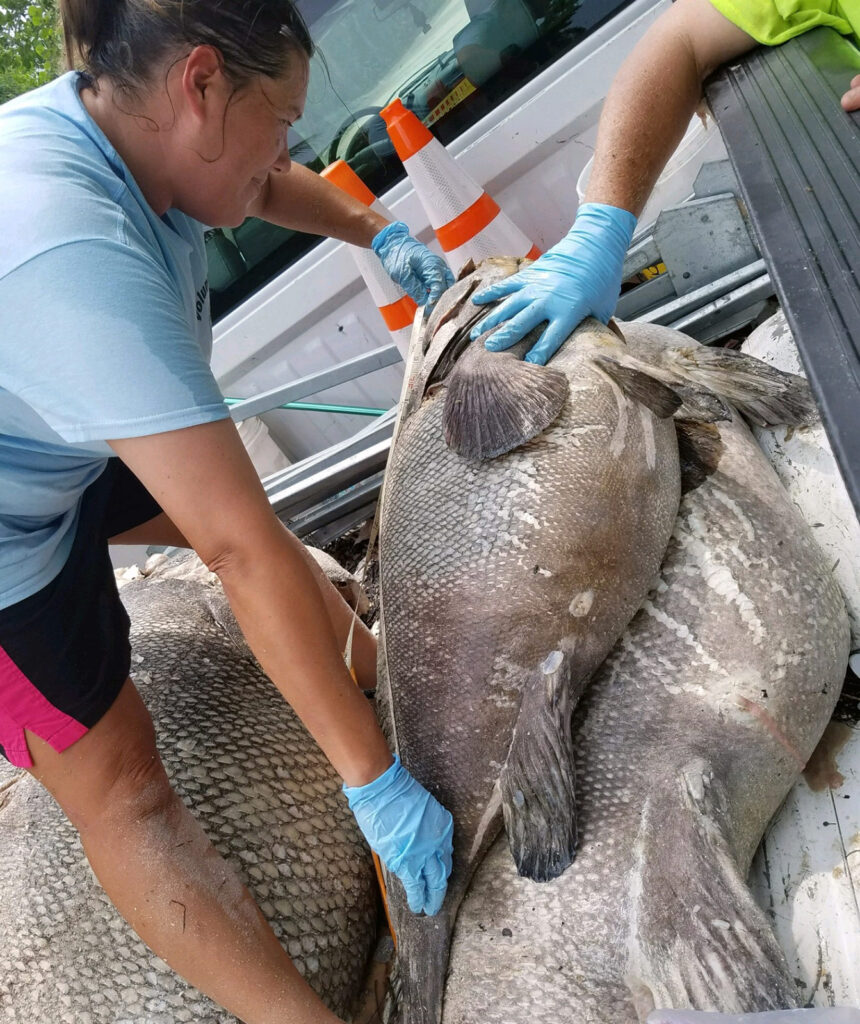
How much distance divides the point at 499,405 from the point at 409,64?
2464 millimetres

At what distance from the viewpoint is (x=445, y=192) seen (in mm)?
3021

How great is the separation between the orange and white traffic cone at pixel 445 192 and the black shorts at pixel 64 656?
2.01 m

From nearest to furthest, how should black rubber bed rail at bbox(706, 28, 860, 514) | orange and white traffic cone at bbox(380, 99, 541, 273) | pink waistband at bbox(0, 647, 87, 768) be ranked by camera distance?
black rubber bed rail at bbox(706, 28, 860, 514), pink waistband at bbox(0, 647, 87, 768), orange and white traffic cone at bbox(380, 99, 541, 273)

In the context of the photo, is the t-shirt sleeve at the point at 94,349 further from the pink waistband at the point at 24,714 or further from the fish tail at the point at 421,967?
the fish tail at the point at 421,967

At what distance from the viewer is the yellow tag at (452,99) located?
319cm

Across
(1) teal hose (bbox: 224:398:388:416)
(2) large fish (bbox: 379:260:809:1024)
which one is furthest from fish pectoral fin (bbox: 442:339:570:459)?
(1) teal hose (bbox: 224:398:388:416)

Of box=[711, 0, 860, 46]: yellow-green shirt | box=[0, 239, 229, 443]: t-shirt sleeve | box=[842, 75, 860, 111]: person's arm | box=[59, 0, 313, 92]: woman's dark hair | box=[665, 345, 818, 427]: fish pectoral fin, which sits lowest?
box=[665, 345, 818, 427]: fish pectoral fin

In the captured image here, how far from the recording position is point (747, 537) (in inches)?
56.4

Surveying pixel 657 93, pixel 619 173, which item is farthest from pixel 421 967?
pixel 657 93

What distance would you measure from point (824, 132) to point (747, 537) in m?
0.68

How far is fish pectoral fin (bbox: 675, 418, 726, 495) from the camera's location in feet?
5.08

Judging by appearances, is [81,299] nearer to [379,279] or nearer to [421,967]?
[421,967]

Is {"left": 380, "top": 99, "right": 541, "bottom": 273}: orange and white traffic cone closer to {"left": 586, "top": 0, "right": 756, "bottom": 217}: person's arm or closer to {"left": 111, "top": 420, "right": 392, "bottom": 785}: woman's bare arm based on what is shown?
{"left": 586, "top": 0, "right": 756, "bottom": 217}: person's arm

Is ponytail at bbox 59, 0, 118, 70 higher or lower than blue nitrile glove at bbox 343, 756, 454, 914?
higher
